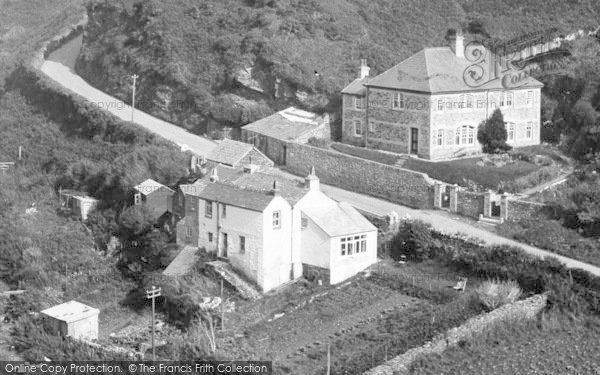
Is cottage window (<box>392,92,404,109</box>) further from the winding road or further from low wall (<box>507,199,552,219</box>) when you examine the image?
low wall (<box>507,199,552,219</box>)

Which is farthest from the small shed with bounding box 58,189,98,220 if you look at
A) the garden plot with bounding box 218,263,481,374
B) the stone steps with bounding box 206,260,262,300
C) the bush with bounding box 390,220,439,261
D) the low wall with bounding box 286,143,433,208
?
the bush with bounding box 390,220,439,261

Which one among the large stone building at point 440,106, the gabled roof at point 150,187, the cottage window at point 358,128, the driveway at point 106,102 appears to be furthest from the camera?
the driveway at point 106,102

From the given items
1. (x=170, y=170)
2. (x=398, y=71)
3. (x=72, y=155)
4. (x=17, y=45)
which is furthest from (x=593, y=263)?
(x=17, y=45)

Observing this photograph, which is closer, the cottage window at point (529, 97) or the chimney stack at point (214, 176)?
the chimney stack at point (214, 176)

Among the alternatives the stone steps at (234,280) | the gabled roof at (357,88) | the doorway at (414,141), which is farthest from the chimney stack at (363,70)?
the stone steps at (234,280)

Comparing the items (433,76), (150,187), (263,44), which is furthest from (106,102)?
(433,76)

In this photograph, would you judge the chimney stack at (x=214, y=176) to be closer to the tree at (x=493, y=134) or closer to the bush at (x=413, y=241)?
the bush at (x=413, y=241)
